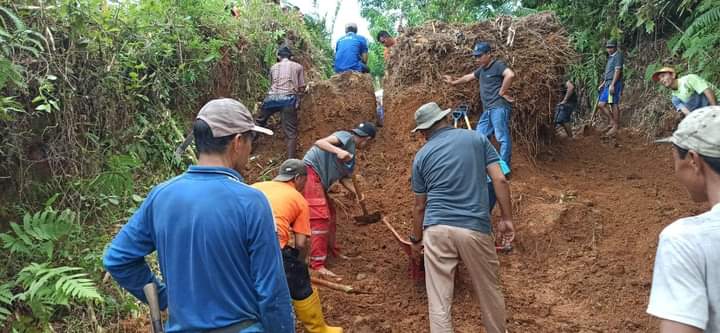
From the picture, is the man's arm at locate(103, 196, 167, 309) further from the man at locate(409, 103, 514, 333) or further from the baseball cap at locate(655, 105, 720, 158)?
the man at locate(409, 103, 514, 333)

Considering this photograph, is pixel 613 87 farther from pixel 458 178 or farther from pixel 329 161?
pixel 458 178

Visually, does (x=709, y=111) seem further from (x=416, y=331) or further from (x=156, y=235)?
(x=416, y=331)

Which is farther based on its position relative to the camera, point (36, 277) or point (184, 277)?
point (36, 277)

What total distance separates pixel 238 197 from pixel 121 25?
4.52 m

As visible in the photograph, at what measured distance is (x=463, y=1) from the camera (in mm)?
13867

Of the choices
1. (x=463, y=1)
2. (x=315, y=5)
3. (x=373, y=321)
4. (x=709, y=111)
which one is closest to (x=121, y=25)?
(x=373, y=321)

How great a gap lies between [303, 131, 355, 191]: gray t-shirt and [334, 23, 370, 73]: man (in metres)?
4.03

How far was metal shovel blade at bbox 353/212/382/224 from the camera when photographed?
253 inches

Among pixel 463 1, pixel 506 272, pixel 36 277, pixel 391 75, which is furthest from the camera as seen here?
pixel 463 1

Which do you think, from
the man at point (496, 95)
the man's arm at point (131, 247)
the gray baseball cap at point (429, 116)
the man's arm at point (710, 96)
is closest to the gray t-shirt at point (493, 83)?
the man at point (496, 95)

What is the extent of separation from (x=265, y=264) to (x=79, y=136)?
3.67 metres

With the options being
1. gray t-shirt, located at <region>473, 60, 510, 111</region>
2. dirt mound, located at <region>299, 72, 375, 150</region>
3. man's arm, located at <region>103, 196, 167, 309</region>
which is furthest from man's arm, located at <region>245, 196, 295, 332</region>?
dirt mound, located at <region>299, 72, 375, 150</region>

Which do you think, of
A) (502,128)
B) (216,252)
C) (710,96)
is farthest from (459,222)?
(710,96)

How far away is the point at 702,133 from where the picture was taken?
1.57 m
